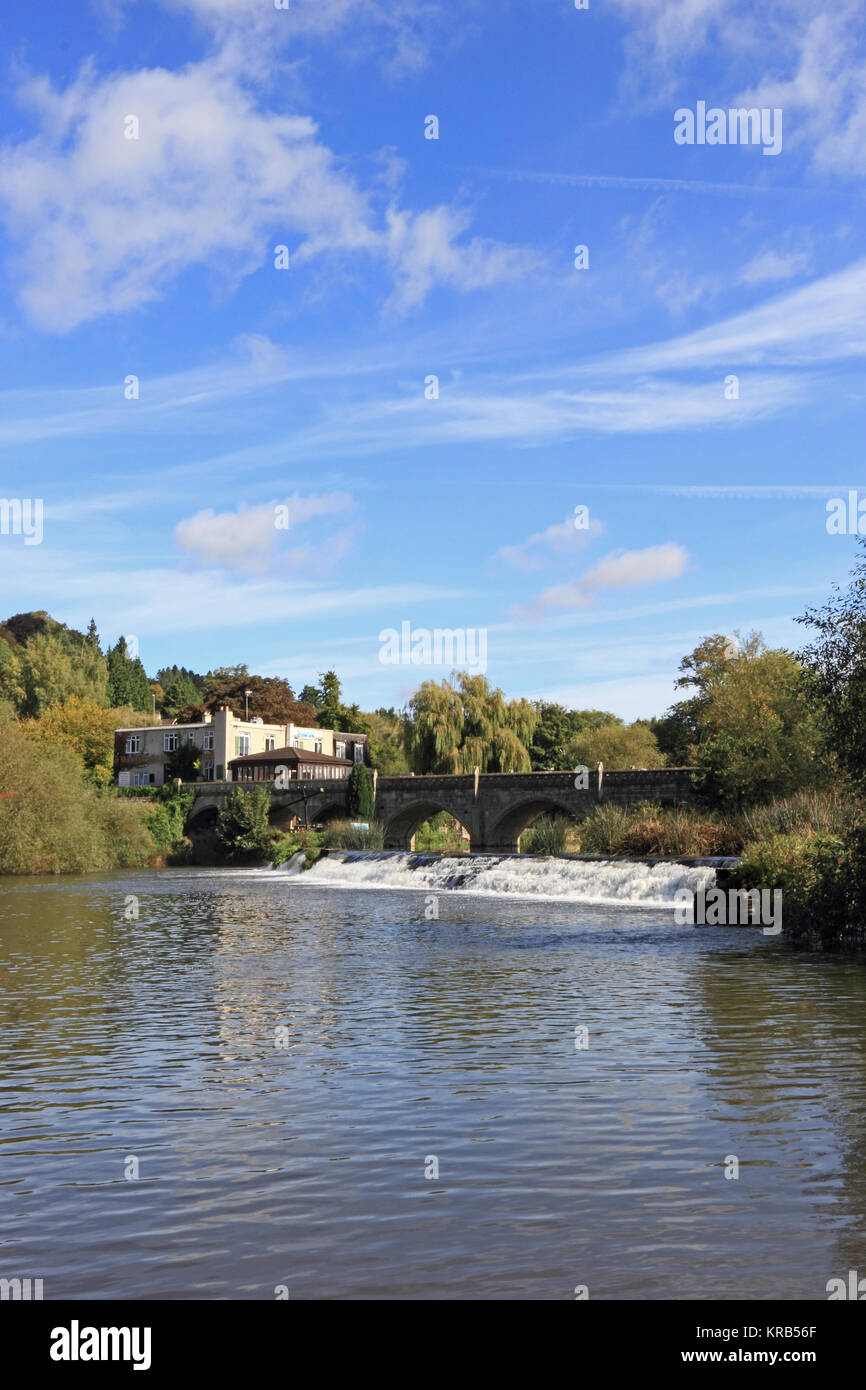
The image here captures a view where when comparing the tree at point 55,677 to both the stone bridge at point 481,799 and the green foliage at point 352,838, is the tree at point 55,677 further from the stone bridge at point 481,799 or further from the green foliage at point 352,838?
the green foliage at point 352,838

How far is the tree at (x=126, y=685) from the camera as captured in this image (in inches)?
4493

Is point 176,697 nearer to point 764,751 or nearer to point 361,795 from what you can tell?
point 361,795

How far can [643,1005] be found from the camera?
1479 centimetres

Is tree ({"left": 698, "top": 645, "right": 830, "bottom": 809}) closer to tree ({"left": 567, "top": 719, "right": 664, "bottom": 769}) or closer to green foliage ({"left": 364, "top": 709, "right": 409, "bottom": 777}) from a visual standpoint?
green foliage ({"left": 364, "top": 709, "right": 409, "bottom": 777})

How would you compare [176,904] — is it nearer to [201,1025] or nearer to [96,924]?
[96,924]

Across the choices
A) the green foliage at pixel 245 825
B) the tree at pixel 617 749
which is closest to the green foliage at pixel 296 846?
the green foliage at pixel 245 825

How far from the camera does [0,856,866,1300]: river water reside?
6.35 metres

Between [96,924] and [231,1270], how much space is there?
2191cm

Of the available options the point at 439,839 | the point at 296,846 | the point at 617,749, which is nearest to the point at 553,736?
the point at 617,749

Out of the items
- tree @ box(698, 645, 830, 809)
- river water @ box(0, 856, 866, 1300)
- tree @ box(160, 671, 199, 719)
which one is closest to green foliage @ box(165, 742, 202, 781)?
tree @ box(160, 671, 199, 719)

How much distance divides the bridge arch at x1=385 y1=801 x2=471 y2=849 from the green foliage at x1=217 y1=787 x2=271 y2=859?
269 inches

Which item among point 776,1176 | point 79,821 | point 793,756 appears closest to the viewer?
point 776,1176

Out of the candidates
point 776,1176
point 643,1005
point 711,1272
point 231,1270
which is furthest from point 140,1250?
point 643,1005

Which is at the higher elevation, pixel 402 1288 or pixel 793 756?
pixel 793 756
